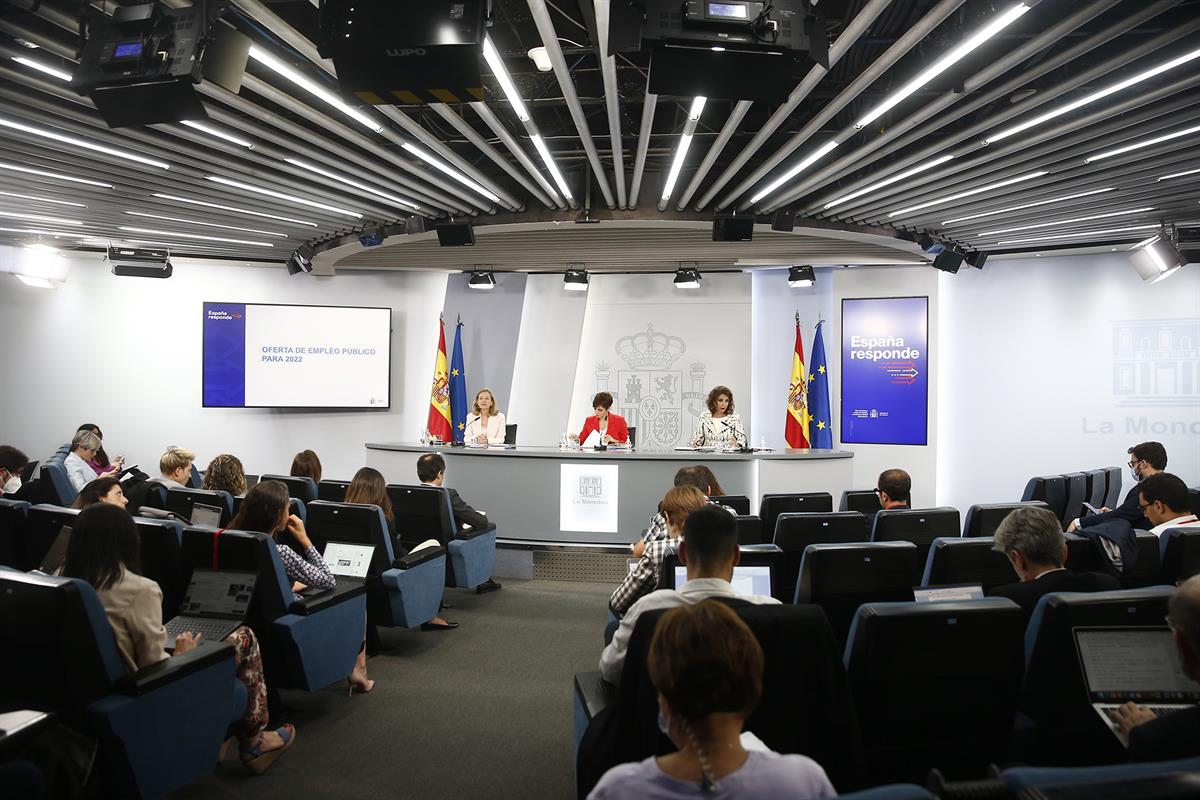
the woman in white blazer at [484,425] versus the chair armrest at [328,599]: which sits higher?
the woman in white blazer at [484,425]

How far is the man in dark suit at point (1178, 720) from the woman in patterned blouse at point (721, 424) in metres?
5.26

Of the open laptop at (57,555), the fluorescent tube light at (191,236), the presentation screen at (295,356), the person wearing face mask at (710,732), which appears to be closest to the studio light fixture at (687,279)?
the presentation screen at (295,356)

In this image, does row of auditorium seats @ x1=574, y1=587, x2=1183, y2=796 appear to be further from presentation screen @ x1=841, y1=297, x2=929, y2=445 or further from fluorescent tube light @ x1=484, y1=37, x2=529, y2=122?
presentation screen @ x1=841, y1=297, x2=929, y2=445

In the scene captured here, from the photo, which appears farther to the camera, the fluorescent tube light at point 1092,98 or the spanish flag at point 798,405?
the spanish flag at point 798,405

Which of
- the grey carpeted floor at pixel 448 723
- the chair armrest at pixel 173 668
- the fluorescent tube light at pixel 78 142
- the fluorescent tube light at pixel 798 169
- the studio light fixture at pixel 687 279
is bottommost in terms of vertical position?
the grey carpeted floor at pixel 448 723

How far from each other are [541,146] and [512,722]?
12.8 feet

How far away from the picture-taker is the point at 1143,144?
5.13 meters

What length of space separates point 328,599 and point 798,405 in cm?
705

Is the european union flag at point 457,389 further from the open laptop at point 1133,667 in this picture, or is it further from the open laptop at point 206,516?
the open laptop at point 1133,667

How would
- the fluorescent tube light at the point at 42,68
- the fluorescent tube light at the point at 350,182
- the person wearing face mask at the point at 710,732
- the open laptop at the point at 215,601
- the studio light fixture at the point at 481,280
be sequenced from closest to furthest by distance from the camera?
the person wearing face mask at the point at 710,732
the open laptop at the point at 215,601
the fluorescent tube light at the point at 42,68
the fluorescent tube light at the point at 350,182
the studio light fixture at the point at 481,280

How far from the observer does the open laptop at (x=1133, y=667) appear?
202 cm

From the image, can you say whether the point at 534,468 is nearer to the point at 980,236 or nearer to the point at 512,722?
the point at 512,722

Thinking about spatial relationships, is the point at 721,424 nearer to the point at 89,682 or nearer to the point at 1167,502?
the point at 1167,502

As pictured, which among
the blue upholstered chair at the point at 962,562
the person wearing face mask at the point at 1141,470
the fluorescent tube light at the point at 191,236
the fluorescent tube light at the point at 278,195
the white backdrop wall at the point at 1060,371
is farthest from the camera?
the white backdrop wall at the point at 1060,371
